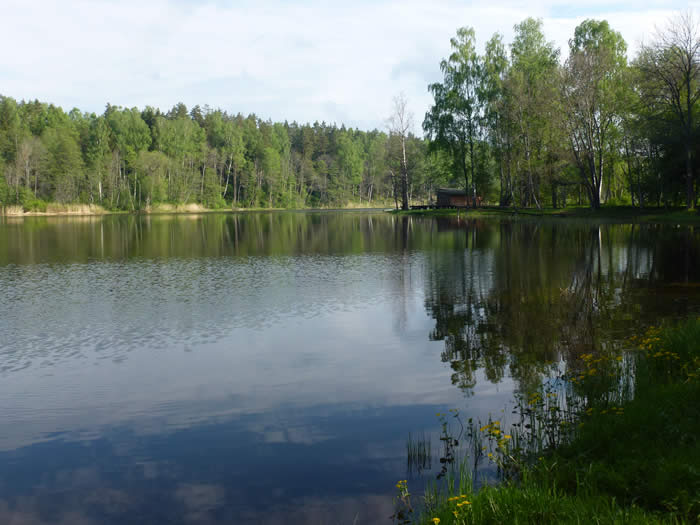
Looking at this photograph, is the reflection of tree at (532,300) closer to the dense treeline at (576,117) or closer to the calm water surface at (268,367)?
the calm water surface at (268,367)

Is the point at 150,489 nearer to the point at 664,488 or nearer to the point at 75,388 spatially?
the point at 75,388

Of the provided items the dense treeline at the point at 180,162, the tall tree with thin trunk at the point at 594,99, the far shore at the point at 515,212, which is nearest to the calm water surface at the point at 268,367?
the far shore at the point at 515,212

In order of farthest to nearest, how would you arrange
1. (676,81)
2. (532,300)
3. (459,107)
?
(459,107) < (676,81) < (532,300)

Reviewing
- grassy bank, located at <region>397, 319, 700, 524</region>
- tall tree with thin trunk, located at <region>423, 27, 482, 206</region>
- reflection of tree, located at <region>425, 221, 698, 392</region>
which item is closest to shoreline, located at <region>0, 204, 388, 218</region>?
tall tree with thin trunk, located at <region>423, 27, 482, 206</region>

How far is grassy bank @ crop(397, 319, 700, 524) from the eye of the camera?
5480mm

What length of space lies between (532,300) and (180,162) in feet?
416

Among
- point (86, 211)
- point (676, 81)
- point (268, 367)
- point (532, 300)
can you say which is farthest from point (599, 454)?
point (86, 211)

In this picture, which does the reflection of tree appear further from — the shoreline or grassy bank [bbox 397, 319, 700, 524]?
the shoreline

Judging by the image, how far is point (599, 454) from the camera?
22.8 ft

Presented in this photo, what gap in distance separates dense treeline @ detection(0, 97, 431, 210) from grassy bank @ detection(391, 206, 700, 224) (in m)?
27.4

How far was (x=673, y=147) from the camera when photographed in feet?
164

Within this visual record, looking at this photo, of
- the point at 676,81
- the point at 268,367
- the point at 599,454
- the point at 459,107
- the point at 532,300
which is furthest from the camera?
the point at 459,107

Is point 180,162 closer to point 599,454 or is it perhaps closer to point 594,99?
point 594,99

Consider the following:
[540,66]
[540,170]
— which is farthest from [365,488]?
[540,66]
